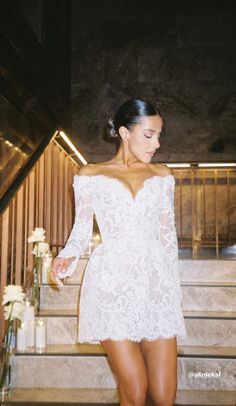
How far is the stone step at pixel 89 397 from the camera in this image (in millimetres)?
2420

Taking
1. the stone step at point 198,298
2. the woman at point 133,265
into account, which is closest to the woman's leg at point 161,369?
the woman at point 133,265

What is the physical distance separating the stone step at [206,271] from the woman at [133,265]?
216 centimetres

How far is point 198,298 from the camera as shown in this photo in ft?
10.9

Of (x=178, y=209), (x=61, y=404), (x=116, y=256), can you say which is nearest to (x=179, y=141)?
(x=178, y=209)

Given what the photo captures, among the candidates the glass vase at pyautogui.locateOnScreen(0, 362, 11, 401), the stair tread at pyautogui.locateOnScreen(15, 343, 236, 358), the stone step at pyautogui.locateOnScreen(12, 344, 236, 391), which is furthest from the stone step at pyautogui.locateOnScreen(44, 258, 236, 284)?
the glass vase at pyautogui.locateOnScreen(0, 362, 11, 401)

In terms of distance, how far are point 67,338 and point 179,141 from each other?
4.37 m

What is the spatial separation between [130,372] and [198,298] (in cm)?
202

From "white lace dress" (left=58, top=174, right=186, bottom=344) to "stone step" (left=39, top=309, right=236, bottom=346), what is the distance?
1.49 metres

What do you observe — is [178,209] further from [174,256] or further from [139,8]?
[174,256]

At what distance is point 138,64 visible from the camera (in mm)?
6945

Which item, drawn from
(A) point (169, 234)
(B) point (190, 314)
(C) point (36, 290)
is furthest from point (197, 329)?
(A) point (169, 234)

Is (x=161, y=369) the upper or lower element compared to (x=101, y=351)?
upper

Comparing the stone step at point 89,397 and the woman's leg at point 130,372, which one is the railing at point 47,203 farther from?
the woman's leg at point 130,372

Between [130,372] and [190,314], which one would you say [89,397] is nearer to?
[190,314]
